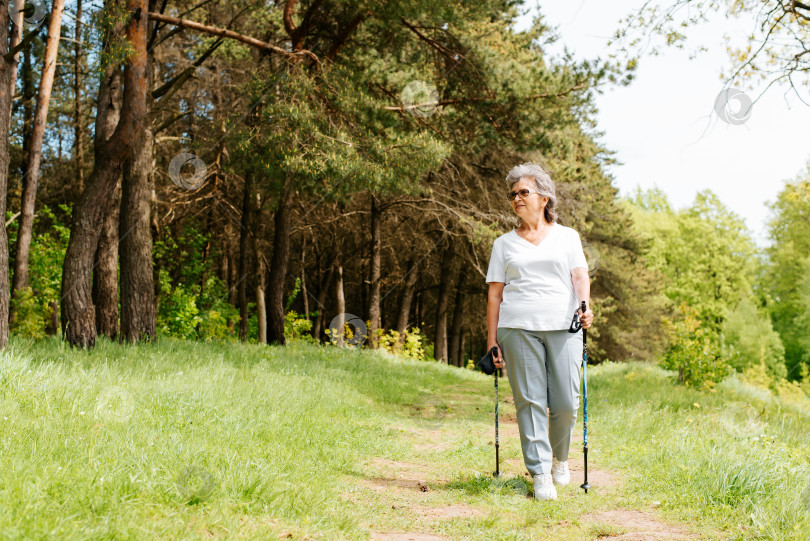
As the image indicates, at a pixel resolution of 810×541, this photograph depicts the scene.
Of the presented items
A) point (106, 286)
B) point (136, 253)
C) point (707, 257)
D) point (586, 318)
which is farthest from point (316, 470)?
point (707, 257)

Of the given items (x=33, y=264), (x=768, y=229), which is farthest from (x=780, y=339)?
(x=33, y=264)

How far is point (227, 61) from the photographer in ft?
57.5

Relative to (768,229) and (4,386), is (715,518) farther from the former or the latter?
(768,229)

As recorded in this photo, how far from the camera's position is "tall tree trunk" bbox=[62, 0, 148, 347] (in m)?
9.12

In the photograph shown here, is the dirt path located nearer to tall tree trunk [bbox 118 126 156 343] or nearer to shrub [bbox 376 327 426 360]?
tall tree trunk [bbox 118 126 156 343]

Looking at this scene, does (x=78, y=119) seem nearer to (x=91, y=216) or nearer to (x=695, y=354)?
(x=91, y=216)

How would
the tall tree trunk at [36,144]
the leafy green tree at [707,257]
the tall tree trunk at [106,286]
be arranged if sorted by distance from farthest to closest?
the leafy green tree at [707,257] < the tall tree trunk at [36,144] < the tall tree trunk at [106,286]

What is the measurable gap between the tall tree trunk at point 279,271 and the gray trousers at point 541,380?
36.3ft

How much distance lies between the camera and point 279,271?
14.9 m

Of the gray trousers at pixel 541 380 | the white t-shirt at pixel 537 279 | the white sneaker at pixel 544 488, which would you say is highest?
the white t-shirt at pixel 537 279

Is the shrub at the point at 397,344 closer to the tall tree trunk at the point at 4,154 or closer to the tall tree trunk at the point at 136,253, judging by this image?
the tall tree trunk at the point at 136,253

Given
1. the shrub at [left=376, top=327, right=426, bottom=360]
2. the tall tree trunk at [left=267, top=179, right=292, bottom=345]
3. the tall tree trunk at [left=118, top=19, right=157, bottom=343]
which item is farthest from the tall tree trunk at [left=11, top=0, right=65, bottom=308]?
the shrub at [left=376, top=327, right=426, bottom=360]

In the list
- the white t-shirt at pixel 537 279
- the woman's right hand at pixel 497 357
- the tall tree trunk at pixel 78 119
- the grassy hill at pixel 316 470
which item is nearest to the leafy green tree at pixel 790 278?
the tall tree trunk at pixel 78 119

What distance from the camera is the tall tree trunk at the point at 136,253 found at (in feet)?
34.9
